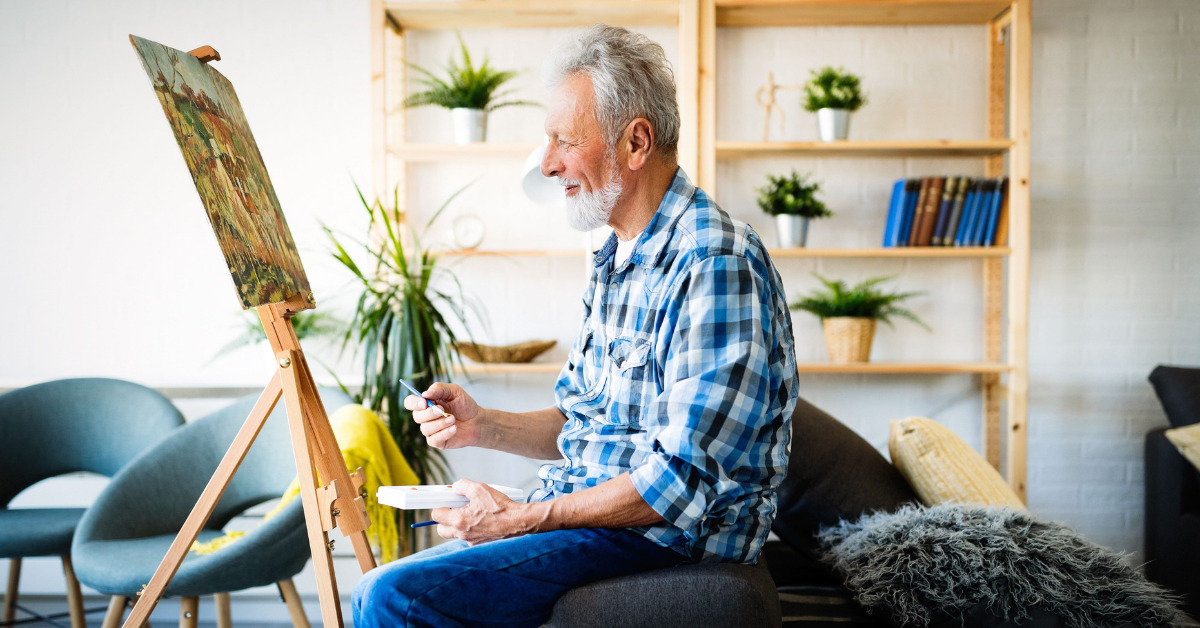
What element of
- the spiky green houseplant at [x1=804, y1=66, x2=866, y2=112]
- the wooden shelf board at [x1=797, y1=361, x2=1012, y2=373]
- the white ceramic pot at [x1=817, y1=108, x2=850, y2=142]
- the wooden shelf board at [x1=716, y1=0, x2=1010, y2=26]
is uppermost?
the wooden shelf board at [x1=716, y1=0, x2=1010, y2=26]

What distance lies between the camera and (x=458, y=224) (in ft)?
9.40

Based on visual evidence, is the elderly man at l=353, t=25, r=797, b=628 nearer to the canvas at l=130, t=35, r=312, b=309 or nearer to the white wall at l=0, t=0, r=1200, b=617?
the canvas at l=130, t=35, r=312, b=309

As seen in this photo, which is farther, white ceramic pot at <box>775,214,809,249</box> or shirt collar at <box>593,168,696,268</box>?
white ceramic pot at <box>775,214,809,249</box>

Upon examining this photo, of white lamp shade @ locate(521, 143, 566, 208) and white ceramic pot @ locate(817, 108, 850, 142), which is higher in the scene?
white ceramic pot @ locate(817, 108, 850, 142)

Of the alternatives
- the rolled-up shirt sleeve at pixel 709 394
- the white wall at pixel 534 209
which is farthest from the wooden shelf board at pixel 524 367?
the rolled-up shirt sleeve at pixel 709 394

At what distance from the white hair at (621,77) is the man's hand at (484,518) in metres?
0.62

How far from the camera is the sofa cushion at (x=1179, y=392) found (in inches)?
95.3

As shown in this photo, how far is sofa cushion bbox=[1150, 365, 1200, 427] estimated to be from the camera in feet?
7.94

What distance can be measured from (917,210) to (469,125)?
1.59 meters

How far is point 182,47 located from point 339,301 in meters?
1.16

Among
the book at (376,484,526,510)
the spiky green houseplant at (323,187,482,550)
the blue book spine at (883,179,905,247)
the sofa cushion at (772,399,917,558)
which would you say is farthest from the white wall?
the book at (376,484,526,510)

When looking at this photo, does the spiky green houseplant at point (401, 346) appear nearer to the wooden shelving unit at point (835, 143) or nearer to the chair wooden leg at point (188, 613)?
the wooden shelving unit at point (835, 143)

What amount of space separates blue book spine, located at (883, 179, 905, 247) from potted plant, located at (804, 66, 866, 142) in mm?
261

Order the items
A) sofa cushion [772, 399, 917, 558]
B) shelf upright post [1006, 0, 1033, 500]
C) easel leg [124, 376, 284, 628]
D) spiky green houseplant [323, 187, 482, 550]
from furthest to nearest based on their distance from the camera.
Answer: shelf upright post [1006, 0, 1033, 500], spiky green houseplant [323, 187, 482, 550], sofa cushion [772, 399, 917, 558], easel leg [124, 376, 284, 628]
